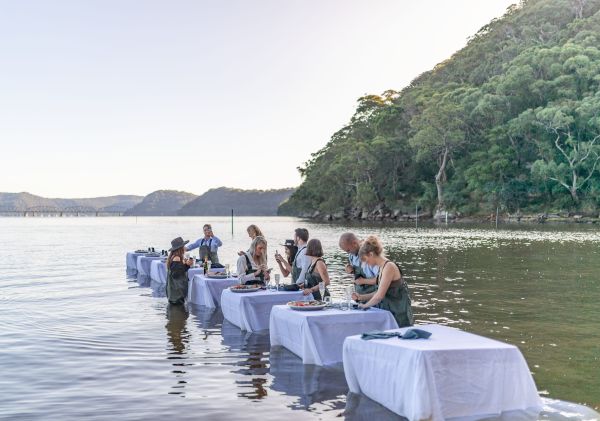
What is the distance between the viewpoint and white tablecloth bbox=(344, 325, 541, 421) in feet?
18.9

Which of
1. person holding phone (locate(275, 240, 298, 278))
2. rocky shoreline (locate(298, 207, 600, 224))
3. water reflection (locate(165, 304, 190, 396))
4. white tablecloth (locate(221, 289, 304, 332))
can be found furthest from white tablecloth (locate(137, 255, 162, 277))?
rocky shoreline (locate(298, 207, 600, 224))

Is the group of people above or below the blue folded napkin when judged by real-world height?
above

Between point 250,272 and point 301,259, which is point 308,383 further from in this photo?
point 250,272

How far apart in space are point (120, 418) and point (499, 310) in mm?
10116

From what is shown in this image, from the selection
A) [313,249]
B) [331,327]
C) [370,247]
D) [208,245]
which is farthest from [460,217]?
[370,247]

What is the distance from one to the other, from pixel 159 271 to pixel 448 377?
591 inches

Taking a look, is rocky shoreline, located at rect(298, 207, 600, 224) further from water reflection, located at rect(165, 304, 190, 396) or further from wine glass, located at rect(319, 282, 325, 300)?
wine glass, located at rect(319, 282, 325, 300)

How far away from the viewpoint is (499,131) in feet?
270

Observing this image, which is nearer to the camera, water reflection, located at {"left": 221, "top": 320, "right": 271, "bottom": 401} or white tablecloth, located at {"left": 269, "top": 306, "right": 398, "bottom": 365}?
A: water reflection, located at {"left": 221, "top": 320, "right": 271, "bottom": 401}

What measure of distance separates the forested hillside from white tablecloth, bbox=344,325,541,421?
7052 cm

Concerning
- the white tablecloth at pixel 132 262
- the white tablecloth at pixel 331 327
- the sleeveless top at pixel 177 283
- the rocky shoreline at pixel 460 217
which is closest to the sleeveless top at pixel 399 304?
the white tablecloth at pixel 331 327

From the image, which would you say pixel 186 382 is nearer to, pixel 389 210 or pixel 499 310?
pixel 499 310

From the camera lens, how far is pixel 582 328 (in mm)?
11578

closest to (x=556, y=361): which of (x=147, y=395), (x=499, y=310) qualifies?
(x=499, y=310)
